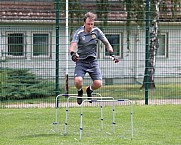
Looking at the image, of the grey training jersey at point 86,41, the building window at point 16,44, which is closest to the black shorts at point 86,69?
the grey training jersey at point 86,41

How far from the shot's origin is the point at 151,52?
20.7 metres

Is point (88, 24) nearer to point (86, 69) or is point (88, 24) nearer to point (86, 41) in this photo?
point (86, 41)

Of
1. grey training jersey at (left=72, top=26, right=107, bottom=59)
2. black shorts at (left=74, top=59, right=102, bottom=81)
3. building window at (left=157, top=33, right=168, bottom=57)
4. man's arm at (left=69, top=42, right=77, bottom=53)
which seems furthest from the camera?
building window at (left=157, top=33, right=168, bottom=57)

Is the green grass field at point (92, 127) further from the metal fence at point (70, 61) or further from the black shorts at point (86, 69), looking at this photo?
the metal fence at point (70, 61)

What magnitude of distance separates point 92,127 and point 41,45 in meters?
5.68

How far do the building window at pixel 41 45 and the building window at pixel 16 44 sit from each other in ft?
1.35

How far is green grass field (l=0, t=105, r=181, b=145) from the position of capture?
391 inches

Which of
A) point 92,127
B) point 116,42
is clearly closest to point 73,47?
point 92,127

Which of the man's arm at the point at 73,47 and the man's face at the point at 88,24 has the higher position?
the man's face at the point at 88,24

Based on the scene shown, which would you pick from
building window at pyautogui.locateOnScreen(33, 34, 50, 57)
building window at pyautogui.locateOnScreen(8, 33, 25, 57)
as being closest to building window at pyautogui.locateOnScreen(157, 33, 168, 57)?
building window at pyautogui.locateOnScreen(33, 34, 50, 57)

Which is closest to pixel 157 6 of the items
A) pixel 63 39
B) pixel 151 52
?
pixel 151 52

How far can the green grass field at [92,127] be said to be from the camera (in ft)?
32.6

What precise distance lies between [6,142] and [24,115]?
13.6ft

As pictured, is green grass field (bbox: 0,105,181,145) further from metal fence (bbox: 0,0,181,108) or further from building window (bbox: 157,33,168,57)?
building window (bbox: 157,33,168,57)
